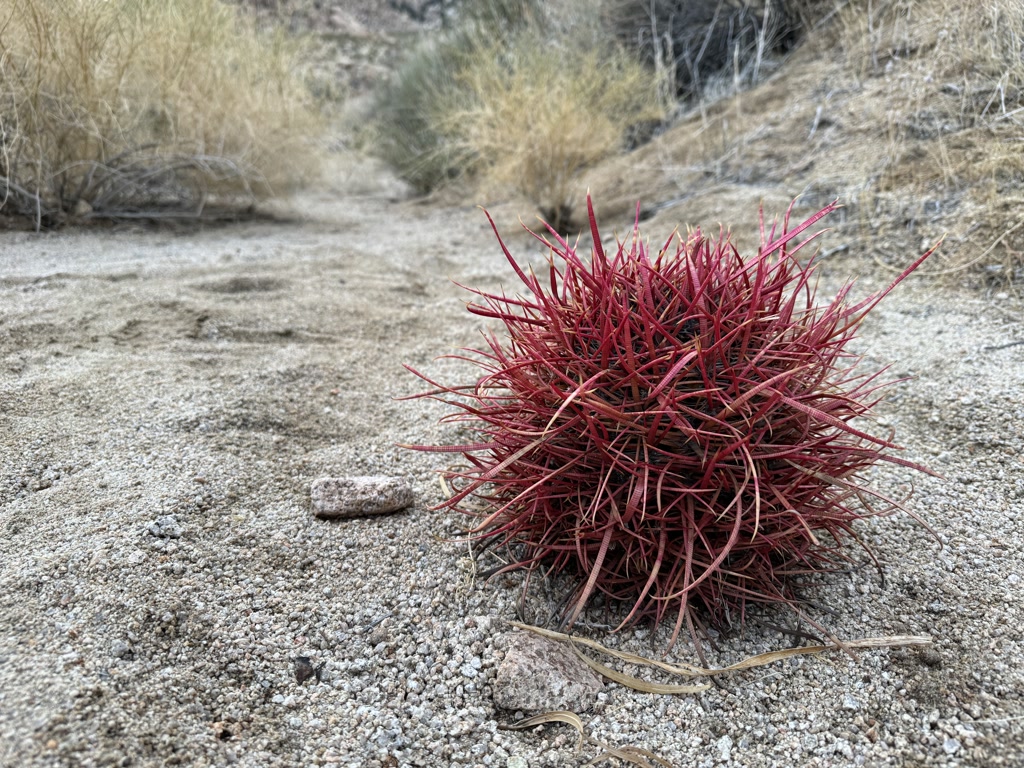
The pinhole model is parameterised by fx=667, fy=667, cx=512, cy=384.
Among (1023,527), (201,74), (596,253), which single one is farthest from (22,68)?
(1023,527)

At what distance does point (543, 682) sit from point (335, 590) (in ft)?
1.62

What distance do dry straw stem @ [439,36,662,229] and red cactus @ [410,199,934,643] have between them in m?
3.49

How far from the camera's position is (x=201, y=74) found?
456cm

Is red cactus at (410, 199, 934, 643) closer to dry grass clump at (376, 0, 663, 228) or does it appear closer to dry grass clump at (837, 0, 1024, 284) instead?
dry grass clump at (837, 0, 1024, 284)

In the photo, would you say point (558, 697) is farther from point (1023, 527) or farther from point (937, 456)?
point (937, 456)

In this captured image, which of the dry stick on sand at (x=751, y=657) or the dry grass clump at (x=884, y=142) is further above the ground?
the dry grass clump at (x=884, y=142)

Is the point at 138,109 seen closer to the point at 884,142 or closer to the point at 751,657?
the point at 884,142

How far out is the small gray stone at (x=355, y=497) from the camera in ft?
5.35

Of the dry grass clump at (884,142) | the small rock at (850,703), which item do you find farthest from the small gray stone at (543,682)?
the dry grass clump at (884,142)

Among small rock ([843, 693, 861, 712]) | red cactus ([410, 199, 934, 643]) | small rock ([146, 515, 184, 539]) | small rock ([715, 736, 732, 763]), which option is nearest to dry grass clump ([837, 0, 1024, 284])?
red cactus ([410, 199, 934, 643])

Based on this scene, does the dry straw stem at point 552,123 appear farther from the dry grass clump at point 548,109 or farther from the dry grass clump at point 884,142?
the dry grass clump at point 884,142

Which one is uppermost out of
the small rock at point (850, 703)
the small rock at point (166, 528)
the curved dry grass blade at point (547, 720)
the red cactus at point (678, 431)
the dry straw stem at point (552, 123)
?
the dry straw stem at point (552, 123)

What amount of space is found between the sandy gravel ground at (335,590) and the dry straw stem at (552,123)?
8.73 feet

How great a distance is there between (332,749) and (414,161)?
7.39 metres
